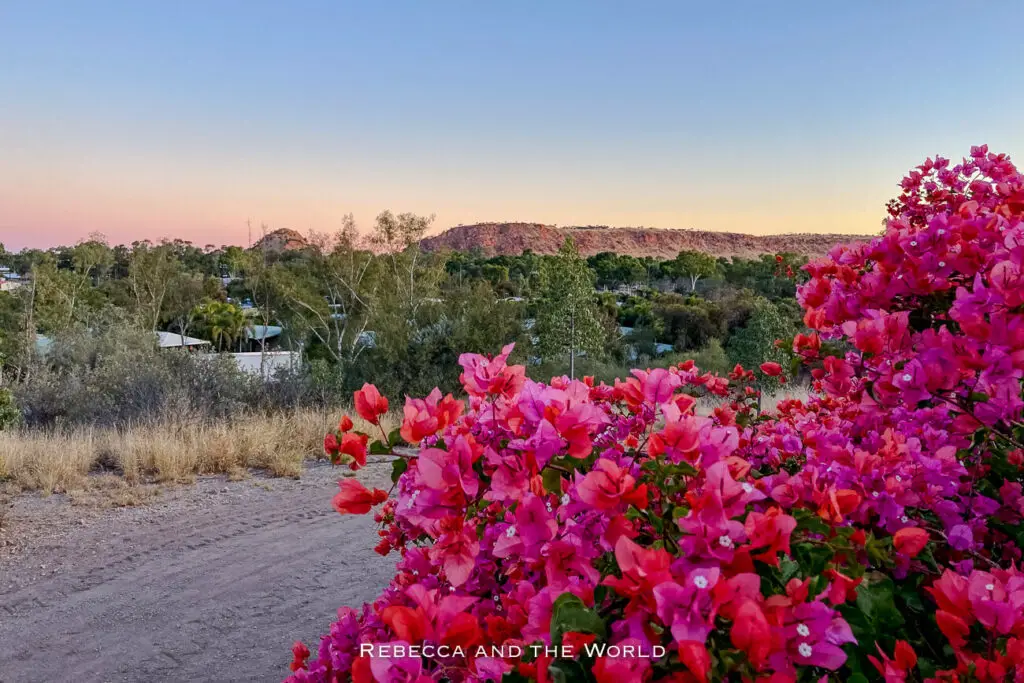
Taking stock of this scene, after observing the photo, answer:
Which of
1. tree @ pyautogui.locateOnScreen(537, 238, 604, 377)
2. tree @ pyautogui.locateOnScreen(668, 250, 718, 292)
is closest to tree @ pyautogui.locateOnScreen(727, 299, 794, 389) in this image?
tree @ pyautogui.locateOnScreen(537, 238, 604, 377)

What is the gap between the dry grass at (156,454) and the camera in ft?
17.5

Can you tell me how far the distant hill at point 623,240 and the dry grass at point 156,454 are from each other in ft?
132

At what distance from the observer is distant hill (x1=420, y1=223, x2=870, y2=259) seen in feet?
171

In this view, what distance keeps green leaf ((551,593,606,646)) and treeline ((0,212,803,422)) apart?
112 inches

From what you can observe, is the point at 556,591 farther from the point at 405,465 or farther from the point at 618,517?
the point at 405,465

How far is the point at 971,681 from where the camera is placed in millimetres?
836

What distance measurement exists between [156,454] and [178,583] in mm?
2268

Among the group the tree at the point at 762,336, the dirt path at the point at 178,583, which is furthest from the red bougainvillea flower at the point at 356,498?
the tree at the point at 762,336

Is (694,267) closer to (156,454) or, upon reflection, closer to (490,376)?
(156,454)

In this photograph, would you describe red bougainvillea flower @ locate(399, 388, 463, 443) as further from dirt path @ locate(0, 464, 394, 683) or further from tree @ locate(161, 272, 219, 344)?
tree @ locate(161, 272, 219, 344)

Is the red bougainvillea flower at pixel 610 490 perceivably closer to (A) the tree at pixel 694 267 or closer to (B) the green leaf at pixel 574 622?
(B) the green leaf at pixel 574 622

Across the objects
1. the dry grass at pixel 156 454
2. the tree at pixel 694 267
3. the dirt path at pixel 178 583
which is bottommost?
the dirt path at pixel 178 583

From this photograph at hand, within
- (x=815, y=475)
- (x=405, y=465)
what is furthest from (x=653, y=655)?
(x=405, y=465)

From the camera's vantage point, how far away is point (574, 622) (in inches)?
27.6
